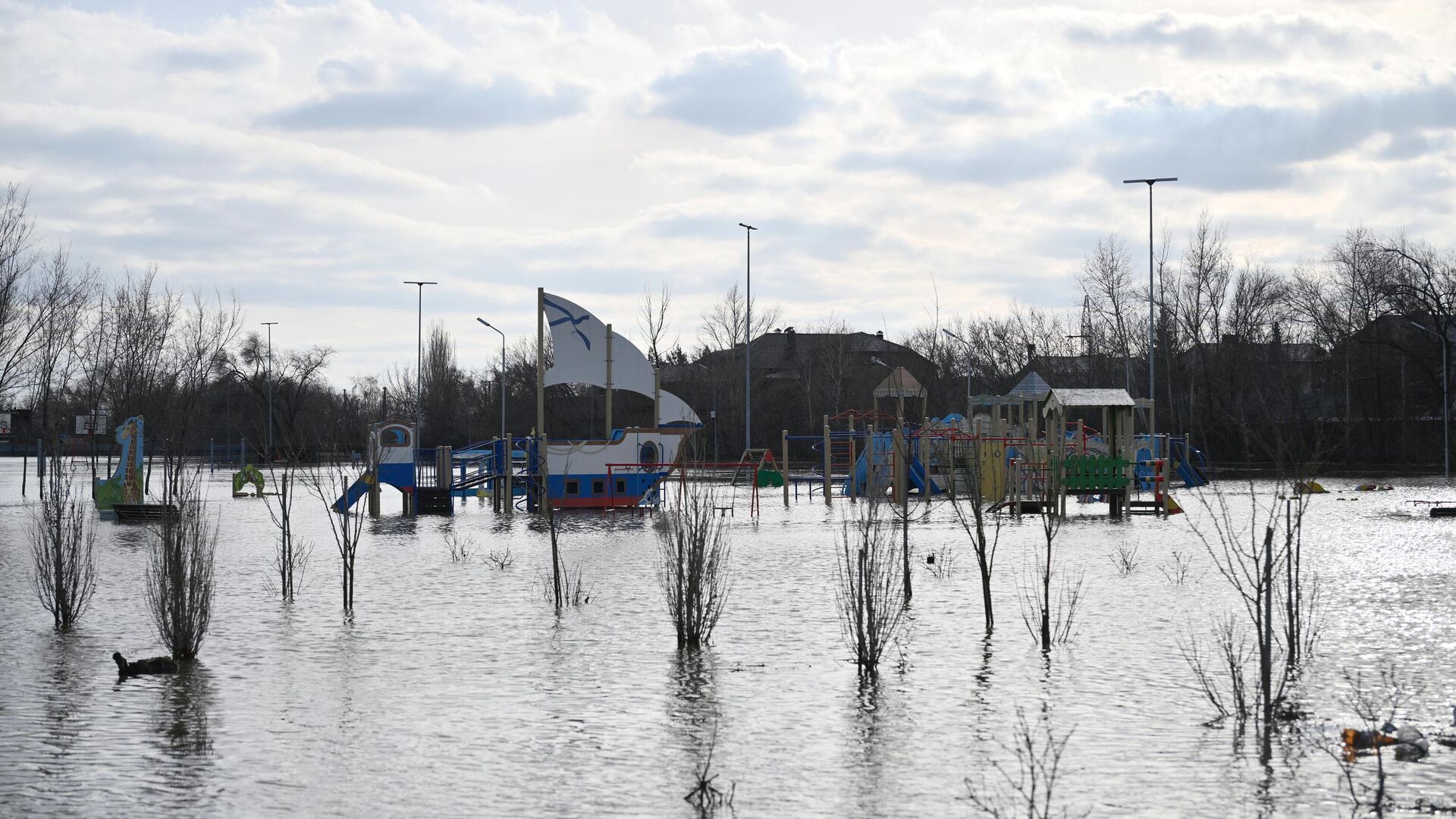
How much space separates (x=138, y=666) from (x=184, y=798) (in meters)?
4.10

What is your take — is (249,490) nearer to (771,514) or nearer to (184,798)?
(771,514)

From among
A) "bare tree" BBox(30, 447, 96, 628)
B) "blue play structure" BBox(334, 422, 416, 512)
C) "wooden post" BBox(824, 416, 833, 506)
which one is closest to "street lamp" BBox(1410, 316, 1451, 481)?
"wooden post" BBox(824, 416, 833, 506)

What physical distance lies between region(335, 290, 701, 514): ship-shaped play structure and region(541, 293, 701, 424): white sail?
0.02 metres

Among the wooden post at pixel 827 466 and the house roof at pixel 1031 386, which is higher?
the house roof at pixel 1031 386

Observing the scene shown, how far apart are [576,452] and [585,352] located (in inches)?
118

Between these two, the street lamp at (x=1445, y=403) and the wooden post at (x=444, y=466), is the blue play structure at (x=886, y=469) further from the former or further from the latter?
the street lamp at (x=1445, y=403)

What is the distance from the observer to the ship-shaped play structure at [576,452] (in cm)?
3497

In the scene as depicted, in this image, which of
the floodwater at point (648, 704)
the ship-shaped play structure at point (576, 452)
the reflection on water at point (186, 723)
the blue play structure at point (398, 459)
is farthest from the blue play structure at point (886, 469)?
the reflection on water at point (186, 723)

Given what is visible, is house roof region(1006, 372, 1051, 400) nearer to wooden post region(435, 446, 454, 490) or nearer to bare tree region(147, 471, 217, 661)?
wooden post region(435, 446, 454, 490)

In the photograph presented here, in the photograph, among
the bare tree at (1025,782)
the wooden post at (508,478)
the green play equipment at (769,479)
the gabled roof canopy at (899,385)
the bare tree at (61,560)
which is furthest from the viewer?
the gabled roof canopy at (899,385)

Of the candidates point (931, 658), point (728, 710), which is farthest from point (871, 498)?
point (728, 710)

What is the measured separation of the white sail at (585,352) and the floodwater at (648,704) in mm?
18392

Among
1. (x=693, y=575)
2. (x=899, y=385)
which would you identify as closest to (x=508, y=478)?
(x=899, y=385)

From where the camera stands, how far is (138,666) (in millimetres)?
11219
